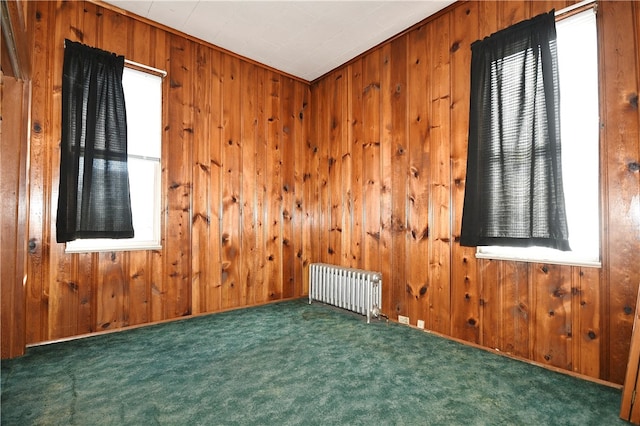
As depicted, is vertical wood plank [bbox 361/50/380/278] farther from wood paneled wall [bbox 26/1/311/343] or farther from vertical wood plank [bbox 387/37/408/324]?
wood paneled wall [bbox 26/1/311/343]

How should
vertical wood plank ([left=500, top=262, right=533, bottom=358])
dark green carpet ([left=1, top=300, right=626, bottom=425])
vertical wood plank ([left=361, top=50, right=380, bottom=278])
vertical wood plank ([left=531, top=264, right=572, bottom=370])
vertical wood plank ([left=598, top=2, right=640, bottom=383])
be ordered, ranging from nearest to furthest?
dark green carpet ([left=1, top=300, right=626, bottom=425]), vertical wood plank ([left=598, top=2, right=640, bottom=383]), vertical wood plank ([left=531, top=264, right=572, bottom=370]), vertical wood plank ([left=500, top=262, right=533, bottom=358]), vertical wood plank ([left=361, top=50, right=380, bottom=278])

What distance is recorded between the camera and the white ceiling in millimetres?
2992

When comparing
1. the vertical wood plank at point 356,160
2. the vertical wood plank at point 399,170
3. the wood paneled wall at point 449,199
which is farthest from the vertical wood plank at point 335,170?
the vertical wood plank at point 399,170

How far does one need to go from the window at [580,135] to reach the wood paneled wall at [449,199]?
0.24 ft

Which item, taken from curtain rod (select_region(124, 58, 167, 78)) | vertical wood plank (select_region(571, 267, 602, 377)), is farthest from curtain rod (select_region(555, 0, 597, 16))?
curtain rod (select_region(124, 58, 167, 78))

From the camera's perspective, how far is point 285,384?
2066mm

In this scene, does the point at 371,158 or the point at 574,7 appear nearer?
the point at 574,7

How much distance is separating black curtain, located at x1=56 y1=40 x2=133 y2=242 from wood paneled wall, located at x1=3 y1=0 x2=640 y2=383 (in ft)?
0.40

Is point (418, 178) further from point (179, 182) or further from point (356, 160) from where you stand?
A: point (179, 182)

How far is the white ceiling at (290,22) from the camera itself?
2.99 metres

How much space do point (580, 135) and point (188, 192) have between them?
3.56 meters

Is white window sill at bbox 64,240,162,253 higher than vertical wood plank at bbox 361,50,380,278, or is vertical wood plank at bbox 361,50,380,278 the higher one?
vertical wood plank at bbox 361,50,380,278

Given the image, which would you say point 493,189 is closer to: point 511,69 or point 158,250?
point 511,69

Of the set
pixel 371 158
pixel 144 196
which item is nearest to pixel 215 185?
pixel 144 196
